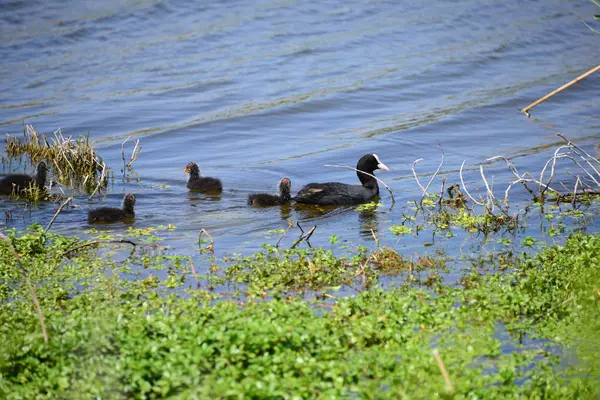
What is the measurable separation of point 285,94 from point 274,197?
7.08 meters

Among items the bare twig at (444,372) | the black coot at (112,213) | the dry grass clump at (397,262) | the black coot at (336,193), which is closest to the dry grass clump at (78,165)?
the black coot at (112,213)

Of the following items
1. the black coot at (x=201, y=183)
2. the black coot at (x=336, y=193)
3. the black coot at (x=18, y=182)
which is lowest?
the black coot at (x=336, y=193)

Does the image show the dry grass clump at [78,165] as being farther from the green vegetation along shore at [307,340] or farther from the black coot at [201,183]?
the green vegetation along shore at [307,340]

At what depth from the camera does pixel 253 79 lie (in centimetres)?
1972

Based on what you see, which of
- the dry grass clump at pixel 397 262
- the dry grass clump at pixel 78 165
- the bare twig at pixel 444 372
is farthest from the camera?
the dry grass clump at pixel 78 165

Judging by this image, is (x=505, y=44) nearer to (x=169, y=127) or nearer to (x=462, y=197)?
(x=169, y=127)

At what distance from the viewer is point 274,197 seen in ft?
39.0

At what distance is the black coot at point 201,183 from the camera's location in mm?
12414

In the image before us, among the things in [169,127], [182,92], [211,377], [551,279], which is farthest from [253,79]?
[211,377]

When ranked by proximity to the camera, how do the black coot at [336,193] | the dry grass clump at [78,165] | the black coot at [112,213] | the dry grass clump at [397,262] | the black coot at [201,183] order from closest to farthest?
the dry grass clump at [397,262] → the black coot at [112,213] → the black coot at [336,193] → the black coot at [201,183] → the dry grass clump at [78,165]

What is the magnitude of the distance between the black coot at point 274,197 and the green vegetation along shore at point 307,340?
4.00 meters

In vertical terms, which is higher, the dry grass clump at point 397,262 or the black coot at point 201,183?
the black coot at point 201,183

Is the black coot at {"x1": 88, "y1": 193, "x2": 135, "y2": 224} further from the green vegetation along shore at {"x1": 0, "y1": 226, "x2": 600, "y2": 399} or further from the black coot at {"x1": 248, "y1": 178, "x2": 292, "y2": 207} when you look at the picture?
the green vegetation along shore at {"x1": 0, "y1": 226, "x2": 600, "y2": 399}

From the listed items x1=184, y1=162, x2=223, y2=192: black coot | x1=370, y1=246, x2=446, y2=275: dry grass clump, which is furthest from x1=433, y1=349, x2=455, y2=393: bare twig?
x1=184, y1=162, x2=223, y2=192: black coot
